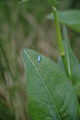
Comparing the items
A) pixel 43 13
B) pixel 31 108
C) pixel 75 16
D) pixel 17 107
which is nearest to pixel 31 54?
pixel 31 108

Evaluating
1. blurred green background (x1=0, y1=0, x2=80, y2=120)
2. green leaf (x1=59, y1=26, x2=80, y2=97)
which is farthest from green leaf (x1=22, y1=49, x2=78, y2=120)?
blurred green background (x1=0, y1=0, x2=80, y2=120)

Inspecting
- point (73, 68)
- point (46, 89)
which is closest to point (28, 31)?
point (73, 68)

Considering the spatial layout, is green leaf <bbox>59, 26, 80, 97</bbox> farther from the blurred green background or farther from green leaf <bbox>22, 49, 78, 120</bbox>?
the blurred green background

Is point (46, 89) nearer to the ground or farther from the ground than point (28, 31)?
farther from the ground

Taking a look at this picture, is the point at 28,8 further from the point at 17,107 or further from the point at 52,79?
the point at 52,79

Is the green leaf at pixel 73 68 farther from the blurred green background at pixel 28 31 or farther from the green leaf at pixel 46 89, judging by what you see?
the blurred green background at pixel 28 31

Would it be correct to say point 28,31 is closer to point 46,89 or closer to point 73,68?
point 73,68

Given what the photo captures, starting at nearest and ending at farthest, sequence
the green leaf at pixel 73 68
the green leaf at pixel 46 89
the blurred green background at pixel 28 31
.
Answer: the green leaf at pixel 46 89 < the green leaf at pixel 73 68 < the blurred green background at pixel 28 31

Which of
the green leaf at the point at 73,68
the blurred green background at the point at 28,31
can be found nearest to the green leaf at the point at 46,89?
the green leaf at the point at 73,68
